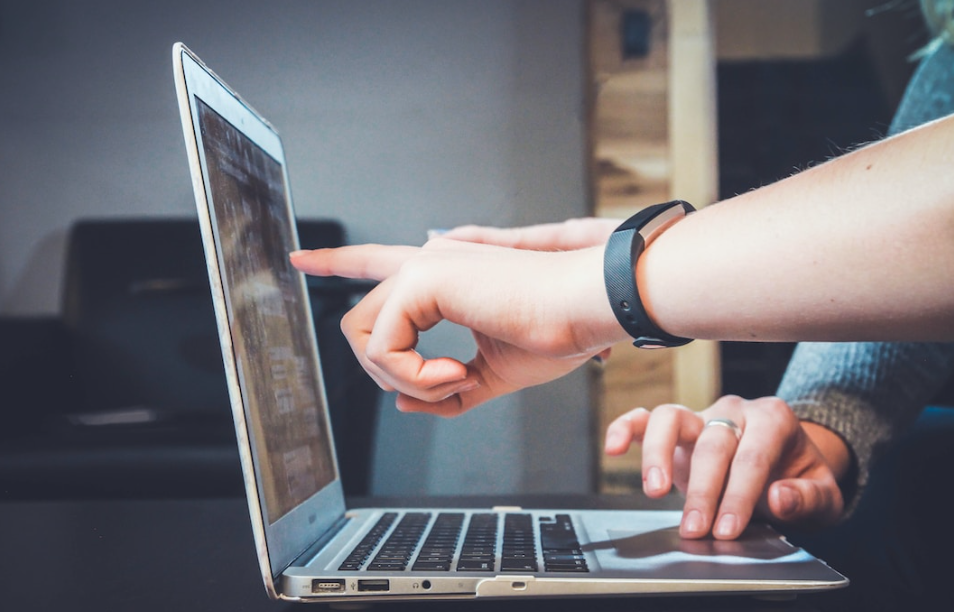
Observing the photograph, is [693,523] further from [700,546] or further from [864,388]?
[864,388]

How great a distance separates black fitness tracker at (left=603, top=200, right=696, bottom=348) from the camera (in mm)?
535

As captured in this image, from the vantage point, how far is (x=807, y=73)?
1.61 meters

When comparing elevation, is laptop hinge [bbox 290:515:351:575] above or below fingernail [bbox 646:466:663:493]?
below

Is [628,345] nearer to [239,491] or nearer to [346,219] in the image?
[346,219]

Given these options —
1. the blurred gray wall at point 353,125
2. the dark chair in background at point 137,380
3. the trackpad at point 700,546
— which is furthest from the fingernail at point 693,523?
the dark chair in background at point 137,380

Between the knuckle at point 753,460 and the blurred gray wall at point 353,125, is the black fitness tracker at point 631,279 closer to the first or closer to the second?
the knuckle at point 753,460

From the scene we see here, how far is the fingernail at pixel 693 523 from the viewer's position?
63 centimetres

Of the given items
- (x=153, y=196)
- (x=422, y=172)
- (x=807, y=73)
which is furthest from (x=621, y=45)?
(x=153, y=196)

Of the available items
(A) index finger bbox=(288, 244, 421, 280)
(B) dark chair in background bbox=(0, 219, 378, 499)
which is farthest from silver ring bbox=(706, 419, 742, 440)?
(B) dark chair in background bbox=(0, 219, 378, 499)

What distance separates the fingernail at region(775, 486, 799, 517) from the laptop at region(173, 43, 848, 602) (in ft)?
0.09

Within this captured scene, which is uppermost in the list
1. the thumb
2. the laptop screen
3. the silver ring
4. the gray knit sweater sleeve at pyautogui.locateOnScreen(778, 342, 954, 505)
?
the laptop screen

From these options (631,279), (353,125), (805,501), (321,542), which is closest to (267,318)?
(321,542)

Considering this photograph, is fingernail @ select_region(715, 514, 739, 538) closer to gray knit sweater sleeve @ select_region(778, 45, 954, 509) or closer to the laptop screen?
gray knit sweater sleeve @ select_region(778, 45, 954, 509)

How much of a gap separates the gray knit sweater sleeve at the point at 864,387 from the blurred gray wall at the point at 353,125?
0.57m
